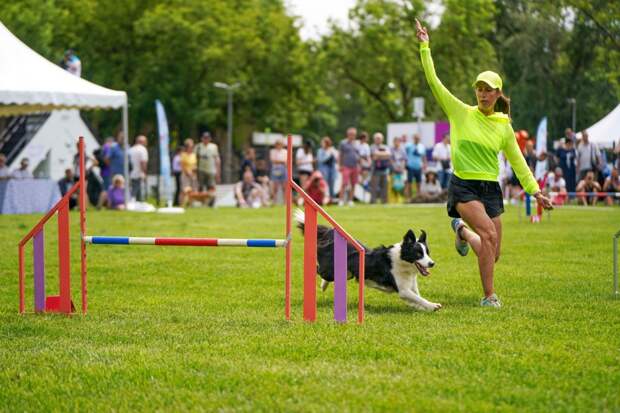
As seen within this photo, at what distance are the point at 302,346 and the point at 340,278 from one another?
3.50ft

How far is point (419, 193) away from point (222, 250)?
49.6 ft

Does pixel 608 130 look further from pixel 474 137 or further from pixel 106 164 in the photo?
pixel 106 164

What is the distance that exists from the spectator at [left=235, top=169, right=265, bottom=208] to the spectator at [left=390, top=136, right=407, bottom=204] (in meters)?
3.63

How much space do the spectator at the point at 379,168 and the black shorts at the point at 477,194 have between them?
18.1 meters

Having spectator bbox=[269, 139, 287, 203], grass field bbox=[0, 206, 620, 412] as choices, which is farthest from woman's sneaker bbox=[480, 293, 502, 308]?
spectator bbox=[269, 139, 287, 203]

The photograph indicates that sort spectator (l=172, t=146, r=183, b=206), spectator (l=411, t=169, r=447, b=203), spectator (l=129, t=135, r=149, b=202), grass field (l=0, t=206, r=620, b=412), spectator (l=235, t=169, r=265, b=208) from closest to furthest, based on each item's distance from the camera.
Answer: grass field (l=0, t=206, r=620, b=412)
spectator (l=129, t=135, r=149, b=202)
spectator (l=172, t=146, r=183, b=206)
spectator (l=235, t=169, r=265, b=208)
spectator (l=411, t=169, r=447, b=203)

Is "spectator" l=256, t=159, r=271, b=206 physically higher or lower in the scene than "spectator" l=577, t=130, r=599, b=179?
lower

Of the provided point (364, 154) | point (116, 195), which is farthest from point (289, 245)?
point (364, 154)

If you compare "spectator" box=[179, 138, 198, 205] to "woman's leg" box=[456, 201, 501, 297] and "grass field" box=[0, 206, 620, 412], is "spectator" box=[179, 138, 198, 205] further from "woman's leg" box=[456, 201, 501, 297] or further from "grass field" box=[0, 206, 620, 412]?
"woman's leg" box=[456, 201, 501, 297]

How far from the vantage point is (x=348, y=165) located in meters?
26.0

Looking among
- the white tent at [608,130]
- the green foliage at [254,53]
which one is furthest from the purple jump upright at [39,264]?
the green foliage at [254,53]

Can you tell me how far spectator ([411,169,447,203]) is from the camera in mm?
27281

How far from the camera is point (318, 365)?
549cm

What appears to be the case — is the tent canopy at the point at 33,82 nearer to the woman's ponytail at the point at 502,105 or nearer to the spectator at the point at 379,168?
the woman's ponytail at the point at 502,105
